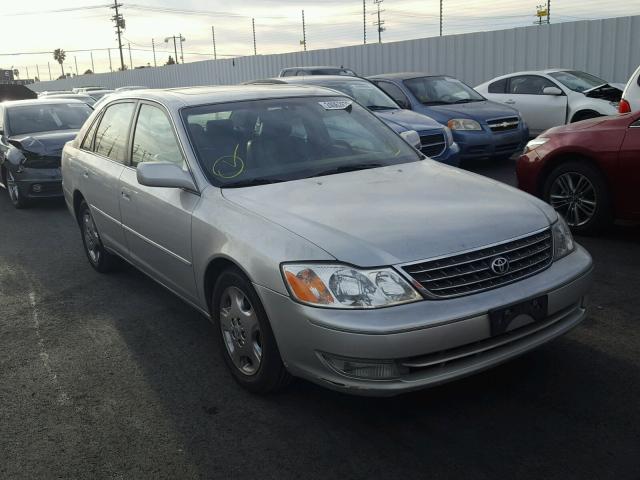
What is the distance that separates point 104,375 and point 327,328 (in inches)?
69.1

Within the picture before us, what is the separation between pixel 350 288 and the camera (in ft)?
9.75

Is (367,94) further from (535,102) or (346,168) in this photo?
(346,168)

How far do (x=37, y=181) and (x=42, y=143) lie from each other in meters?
0.59

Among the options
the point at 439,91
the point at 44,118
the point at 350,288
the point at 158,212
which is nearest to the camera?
the point at 350,288

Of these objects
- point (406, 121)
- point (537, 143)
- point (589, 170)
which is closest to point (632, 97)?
point (537, 143)

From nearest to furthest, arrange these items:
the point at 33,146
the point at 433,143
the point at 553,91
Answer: the point at 433,143, the point at 33,146, the point at 553,91

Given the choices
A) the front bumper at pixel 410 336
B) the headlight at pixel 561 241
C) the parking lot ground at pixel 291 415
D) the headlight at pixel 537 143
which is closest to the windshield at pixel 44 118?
the parking lot ground at pixel 291 415

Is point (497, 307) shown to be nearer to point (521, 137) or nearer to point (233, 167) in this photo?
point (233, 167)

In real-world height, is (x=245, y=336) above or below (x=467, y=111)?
below

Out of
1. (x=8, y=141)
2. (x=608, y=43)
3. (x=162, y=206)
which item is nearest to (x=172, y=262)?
(x=162, y=206)

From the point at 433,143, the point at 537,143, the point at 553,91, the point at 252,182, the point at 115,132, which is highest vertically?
the point at 115,132

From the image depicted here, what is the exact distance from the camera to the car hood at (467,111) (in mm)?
10656

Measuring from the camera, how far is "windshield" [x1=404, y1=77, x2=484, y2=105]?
1159cm

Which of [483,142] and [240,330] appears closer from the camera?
[240,330]
